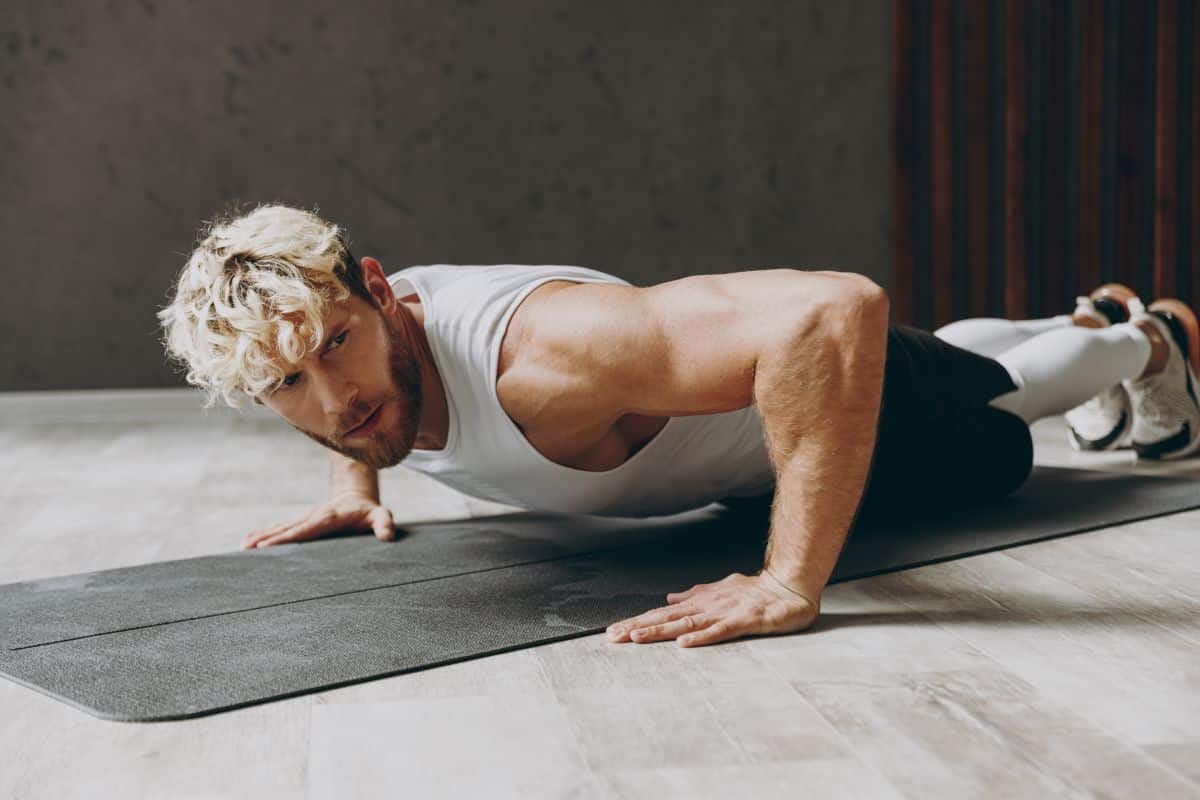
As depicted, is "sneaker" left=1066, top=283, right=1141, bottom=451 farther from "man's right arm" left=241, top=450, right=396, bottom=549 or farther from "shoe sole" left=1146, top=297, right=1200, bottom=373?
"man's right arm" left=241, top=450, right=396, bottom=549

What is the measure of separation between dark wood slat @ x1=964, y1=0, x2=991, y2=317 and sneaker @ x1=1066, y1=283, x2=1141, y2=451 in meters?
1.37

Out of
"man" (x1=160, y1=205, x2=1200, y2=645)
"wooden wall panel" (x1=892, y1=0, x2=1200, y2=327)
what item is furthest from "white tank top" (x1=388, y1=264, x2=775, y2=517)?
"wooden wall panel" (x1=892, y1=0, x2=1200, y2=327)

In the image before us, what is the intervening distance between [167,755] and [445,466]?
753mm

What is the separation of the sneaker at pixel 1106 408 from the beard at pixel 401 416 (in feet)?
5.16

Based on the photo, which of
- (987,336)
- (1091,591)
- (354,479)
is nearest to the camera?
(1091,591)

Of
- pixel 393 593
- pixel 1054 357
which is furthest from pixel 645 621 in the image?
pixel 1054 357

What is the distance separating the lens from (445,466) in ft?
6.00

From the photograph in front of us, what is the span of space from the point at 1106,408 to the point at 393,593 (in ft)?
5.85

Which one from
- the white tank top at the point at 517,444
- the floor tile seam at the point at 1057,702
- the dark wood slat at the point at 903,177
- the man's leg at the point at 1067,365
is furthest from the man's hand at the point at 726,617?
the dark wood slat at the point at 903,177

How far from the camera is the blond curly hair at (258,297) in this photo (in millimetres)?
1507

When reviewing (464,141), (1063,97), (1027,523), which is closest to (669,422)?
(1027,523)

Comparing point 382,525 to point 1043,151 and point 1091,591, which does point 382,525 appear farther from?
point 1043,151

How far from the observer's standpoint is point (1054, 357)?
2.37m

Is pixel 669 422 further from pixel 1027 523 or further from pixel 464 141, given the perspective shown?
pixel 464 141
